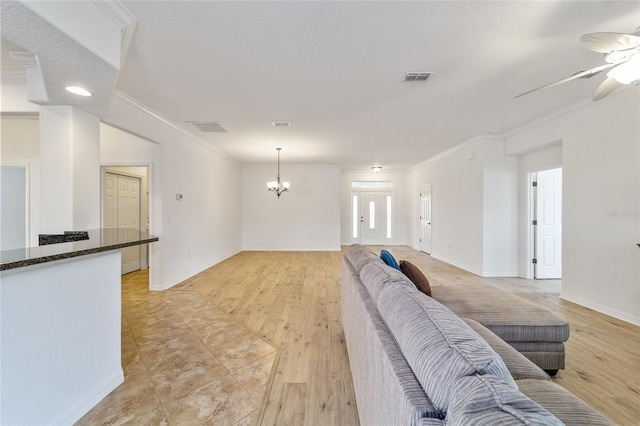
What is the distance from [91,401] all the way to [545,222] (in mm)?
6395

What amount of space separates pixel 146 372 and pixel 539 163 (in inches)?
239

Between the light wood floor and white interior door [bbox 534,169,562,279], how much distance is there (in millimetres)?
432

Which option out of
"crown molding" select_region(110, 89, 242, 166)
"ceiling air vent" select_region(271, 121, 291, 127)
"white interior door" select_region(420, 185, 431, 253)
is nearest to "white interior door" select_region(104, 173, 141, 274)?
"crown molding" select_region(110, 89, 242, 166)

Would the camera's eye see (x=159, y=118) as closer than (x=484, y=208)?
Yes

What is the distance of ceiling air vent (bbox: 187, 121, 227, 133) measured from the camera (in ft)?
13.3

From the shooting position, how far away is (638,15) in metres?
1.88

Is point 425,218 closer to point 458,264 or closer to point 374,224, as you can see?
point 374,224

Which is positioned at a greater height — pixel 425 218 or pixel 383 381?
pixel 425 218

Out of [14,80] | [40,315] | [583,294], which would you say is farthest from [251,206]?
[583,294]

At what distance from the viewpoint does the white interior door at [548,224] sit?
4594 mm

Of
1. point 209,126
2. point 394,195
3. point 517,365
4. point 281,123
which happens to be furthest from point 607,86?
point 394,195

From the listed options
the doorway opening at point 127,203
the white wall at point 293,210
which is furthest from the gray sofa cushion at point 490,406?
the white wall at point 293,210

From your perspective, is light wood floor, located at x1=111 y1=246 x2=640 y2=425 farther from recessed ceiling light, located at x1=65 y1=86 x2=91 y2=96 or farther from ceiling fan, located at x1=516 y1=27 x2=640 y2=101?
recessed ceiling light, located at x1=65 y1=86 x2=91 y2=96

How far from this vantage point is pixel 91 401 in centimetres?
165
